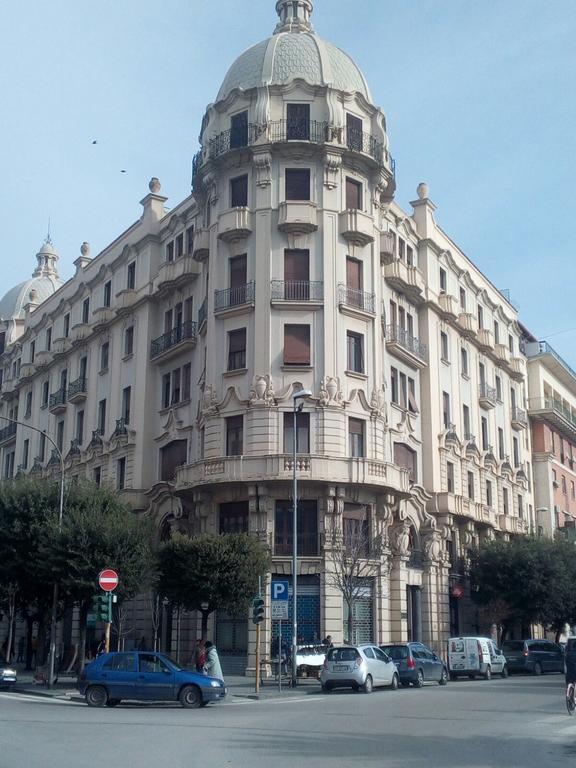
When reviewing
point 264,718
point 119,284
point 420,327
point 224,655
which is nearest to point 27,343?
point 119,284

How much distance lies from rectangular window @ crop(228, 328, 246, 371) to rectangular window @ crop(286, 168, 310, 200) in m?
6.00

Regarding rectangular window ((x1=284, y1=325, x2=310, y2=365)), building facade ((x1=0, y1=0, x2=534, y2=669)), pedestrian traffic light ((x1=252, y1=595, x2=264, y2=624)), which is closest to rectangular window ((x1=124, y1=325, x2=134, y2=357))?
building facade ((x1=0, y1=0, x2=534, y2=669))

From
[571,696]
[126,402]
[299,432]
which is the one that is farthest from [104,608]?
[126,402]

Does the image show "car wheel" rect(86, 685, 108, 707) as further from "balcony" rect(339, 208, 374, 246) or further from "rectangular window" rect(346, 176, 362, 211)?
"rectangular window" rect(346, 176, 362, 211)

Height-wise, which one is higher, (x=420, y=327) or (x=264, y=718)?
(x=420, y=327)

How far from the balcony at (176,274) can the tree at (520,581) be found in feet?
62.7

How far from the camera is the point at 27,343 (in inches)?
2480

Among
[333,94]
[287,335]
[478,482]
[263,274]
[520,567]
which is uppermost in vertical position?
[333,94]

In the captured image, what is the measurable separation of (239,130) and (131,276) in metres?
11.5

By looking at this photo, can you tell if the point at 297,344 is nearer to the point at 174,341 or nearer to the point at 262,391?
the point at 262,391

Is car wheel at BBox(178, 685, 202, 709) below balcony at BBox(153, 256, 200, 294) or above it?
below

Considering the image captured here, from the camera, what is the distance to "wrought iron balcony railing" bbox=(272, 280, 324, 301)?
36656 mm

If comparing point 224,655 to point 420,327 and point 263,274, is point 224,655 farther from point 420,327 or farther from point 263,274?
point 420,327

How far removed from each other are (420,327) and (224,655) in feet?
62.7
